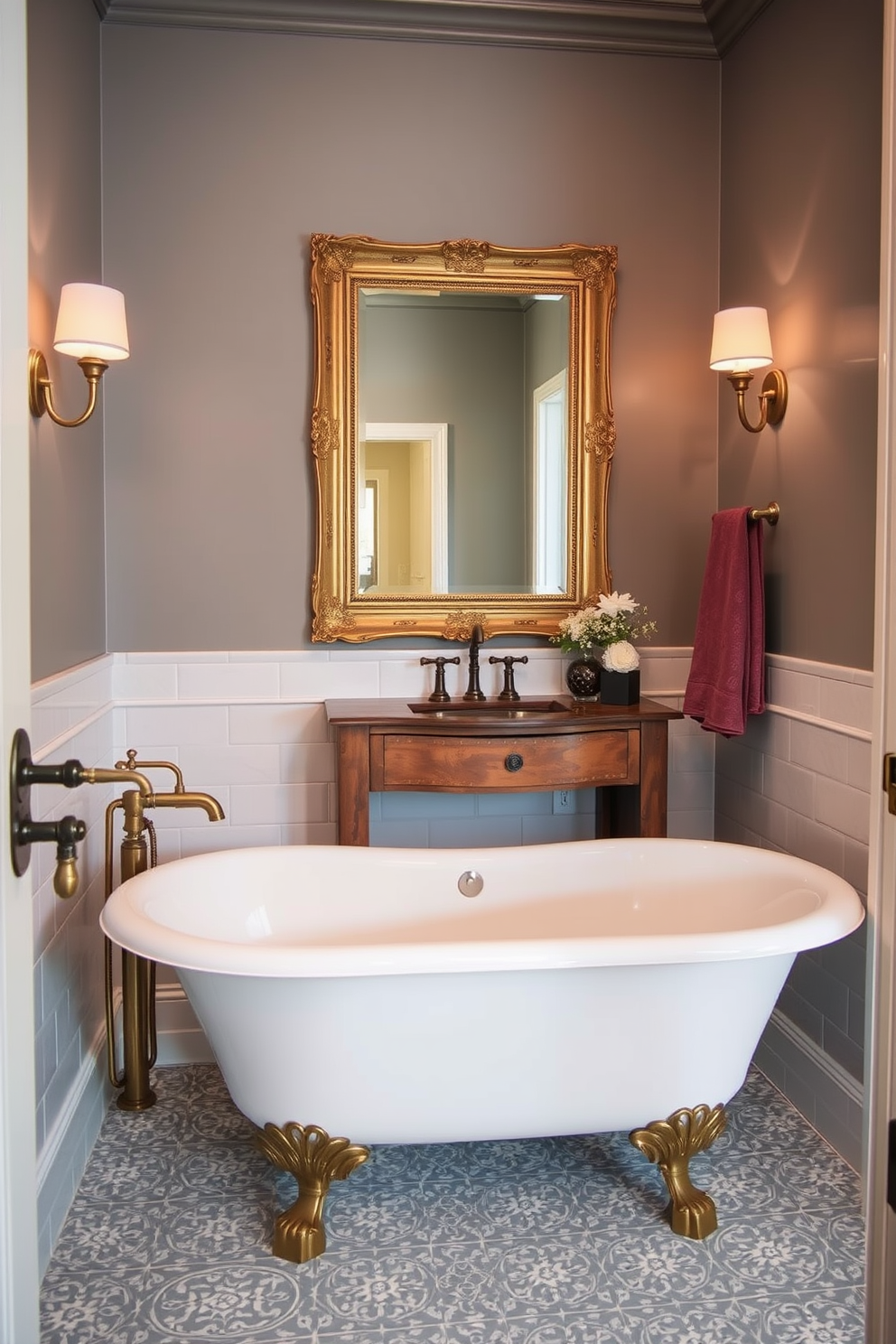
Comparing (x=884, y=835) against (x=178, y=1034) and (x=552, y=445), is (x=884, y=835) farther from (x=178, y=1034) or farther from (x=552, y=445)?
(x=178, y=1034)

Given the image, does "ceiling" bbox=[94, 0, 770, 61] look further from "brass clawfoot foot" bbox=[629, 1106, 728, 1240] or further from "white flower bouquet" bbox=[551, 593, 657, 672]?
"brass clawfoot foot" bbox=[629, 1106, 728, 1240]

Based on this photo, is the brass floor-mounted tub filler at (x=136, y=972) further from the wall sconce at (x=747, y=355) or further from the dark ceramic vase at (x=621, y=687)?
the wall sconce at (x=747, y=355)

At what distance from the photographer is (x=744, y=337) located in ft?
9.11

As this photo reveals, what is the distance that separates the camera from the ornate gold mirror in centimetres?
319

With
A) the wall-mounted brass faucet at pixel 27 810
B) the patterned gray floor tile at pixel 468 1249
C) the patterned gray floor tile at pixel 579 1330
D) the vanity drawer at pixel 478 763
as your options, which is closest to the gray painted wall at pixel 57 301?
the vanity drawer at pixel 478 763

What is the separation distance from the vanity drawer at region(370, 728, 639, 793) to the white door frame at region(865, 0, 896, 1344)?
1487mm

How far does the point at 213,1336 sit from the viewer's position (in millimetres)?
1958

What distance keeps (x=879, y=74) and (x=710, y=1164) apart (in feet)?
7.86

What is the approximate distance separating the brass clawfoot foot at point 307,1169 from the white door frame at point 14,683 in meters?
1.15

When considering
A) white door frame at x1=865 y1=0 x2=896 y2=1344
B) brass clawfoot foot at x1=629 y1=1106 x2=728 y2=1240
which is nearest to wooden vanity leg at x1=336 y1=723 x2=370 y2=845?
brass clawfoot foot at x1=629 y1=1106 x2=728 y2=1240

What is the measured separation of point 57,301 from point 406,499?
1.10 metres

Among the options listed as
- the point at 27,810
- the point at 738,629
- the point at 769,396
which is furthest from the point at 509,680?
the point at 27,810

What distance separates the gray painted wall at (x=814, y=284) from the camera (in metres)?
2.45

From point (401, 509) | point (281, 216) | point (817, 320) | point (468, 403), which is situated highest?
point (281, 216)
